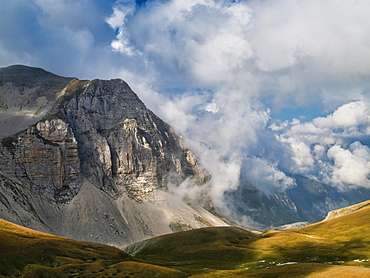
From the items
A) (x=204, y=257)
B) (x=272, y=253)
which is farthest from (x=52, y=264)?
(x=272, y=253)

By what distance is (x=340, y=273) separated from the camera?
169 feet

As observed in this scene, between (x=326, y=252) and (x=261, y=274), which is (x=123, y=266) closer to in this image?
(x=261, y=274)

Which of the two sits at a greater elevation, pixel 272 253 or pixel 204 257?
pixel 204 257

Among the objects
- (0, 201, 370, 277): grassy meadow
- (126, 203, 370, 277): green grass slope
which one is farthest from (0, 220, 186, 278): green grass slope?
(126, 203, 370, 277): green grass slope

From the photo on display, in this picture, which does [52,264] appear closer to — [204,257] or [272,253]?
[204,257]

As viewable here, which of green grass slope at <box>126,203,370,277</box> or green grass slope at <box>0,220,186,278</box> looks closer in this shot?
green grass slope at <box>126,203,370,277</box>

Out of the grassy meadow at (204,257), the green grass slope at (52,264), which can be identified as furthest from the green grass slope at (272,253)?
the green grass slope at (52,264)

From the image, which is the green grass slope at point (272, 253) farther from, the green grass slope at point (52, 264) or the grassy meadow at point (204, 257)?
the green grass slope at point (52, 264)

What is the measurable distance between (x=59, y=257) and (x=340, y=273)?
63.8 metres

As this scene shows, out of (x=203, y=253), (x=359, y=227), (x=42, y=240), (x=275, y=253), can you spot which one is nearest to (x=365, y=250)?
(x=275, y=253)

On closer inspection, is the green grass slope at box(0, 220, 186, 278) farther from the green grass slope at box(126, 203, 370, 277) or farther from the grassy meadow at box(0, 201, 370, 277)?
the green grass slope at box(126, 203, 370, 277)

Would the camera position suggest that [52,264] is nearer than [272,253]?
Yes

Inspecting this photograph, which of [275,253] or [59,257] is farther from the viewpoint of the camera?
[275,253]

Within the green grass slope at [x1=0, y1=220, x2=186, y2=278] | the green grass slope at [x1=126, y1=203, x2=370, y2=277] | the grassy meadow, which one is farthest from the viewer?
the green grass slope at [x1=0, y1=220, x2=186, y2=278]
